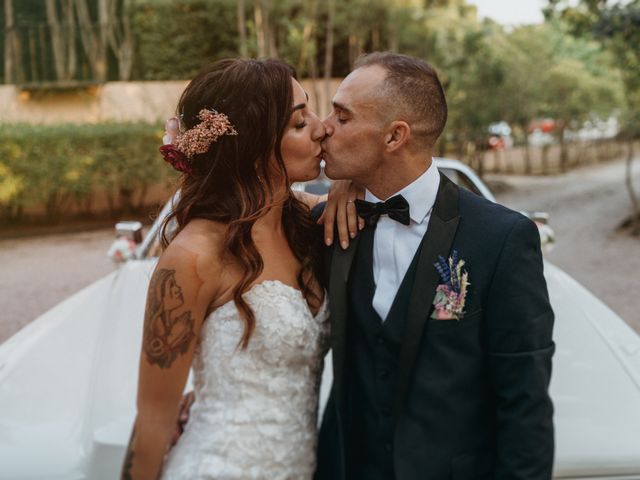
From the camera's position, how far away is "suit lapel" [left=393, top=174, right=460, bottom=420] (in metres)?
1.54

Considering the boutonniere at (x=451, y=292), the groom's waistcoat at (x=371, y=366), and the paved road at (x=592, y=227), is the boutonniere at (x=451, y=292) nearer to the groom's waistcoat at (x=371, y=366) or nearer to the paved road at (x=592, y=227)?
the groom's waistcoat at (x=371, y=366)

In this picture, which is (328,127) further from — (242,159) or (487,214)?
(487,214)

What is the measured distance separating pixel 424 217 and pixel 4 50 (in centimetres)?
1348

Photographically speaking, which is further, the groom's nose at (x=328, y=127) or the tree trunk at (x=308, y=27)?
the tree trunk at (x=308, y=27)

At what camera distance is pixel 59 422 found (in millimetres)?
2191

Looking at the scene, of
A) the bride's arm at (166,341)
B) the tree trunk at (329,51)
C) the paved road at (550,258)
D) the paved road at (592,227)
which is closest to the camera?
the bride's arm at (166,341)

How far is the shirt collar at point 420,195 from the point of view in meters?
1.67

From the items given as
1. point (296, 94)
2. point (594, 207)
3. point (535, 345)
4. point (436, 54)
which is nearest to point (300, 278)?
point (296, 94)

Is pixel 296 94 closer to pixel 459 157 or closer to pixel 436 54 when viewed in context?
pixel 436 54

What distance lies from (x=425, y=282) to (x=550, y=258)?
7.41m

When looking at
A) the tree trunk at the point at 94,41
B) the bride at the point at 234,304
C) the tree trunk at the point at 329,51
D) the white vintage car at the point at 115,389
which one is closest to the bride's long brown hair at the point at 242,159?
the bride at the point at 234,304

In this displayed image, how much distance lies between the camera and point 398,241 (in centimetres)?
168

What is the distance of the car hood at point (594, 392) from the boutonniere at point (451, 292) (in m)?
0.68

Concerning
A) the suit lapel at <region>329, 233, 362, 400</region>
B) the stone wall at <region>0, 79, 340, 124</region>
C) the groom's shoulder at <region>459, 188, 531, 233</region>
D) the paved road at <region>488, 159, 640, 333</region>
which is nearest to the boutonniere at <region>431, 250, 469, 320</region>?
the groom's shoulder at <region>459, 188, 531, 233</region>
